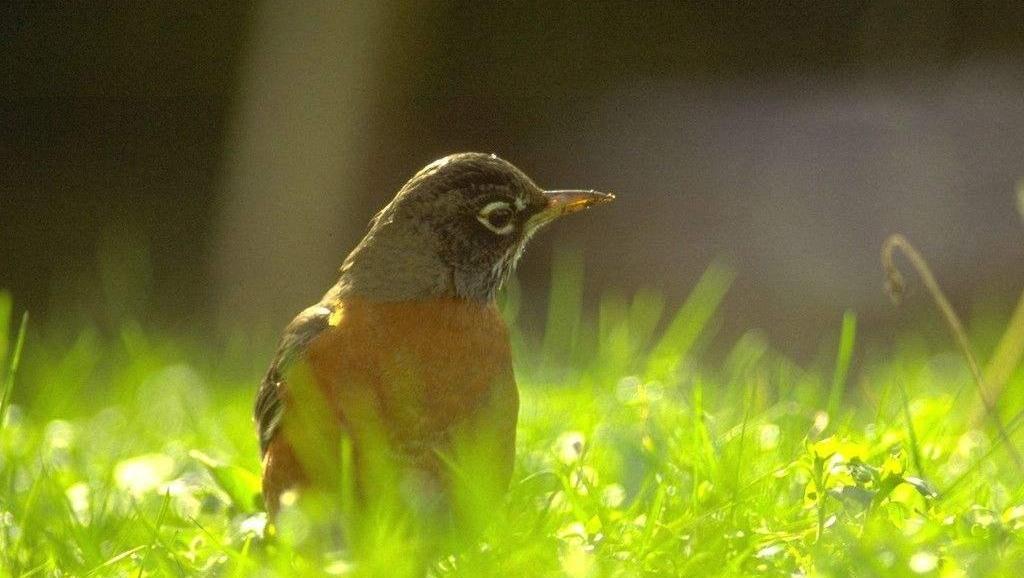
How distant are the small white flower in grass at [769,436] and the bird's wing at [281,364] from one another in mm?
1137

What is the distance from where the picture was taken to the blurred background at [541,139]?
6.58 m

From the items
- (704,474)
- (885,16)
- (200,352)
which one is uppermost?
(885,16)

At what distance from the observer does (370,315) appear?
3.16 meters

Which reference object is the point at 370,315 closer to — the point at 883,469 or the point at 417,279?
the point at 417,279

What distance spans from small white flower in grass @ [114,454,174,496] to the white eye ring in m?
1.08

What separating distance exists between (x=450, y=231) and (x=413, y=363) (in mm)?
530

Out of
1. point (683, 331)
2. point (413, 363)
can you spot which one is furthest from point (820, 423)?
point (683, 331)

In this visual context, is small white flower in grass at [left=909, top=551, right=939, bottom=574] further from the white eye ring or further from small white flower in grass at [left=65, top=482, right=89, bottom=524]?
small white flower in grass at [left=65, top=482, right=89, bottom=524]

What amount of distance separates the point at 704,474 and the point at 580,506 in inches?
11.6

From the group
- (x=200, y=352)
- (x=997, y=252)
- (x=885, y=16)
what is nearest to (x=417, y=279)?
(x=200, y=352)

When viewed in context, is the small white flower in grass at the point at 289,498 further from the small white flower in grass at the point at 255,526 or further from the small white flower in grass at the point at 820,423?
the small white flower in grass at the point at 820,423

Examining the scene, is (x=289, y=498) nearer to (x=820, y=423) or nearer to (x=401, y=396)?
(x=401, y=396)

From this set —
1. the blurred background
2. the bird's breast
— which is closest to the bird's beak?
the bird's breast

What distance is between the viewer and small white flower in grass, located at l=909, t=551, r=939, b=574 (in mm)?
2174
